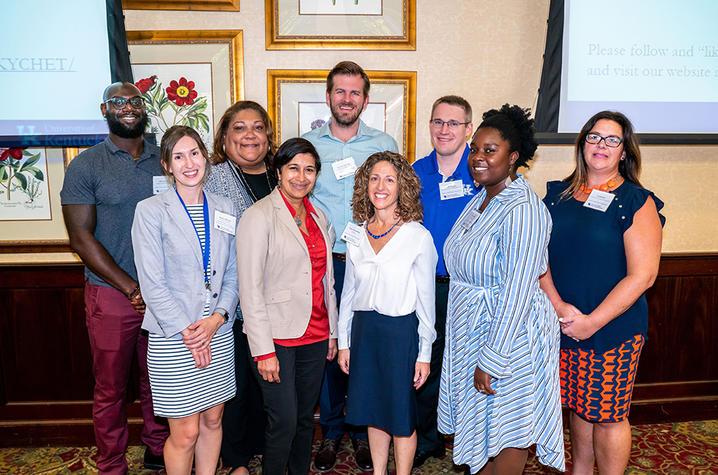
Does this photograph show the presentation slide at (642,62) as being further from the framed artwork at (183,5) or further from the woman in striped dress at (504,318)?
the framed artwork at (183,5)

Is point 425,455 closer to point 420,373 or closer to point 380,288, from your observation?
point 420,373

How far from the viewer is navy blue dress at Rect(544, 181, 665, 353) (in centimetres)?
218

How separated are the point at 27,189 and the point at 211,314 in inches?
71.4

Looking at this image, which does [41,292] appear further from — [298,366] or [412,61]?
[412,61]

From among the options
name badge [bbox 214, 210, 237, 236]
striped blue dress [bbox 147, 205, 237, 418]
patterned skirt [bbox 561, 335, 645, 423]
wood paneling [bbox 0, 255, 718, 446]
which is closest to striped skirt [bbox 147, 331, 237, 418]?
striped blue dress [bbox 147, 205, 237, 418]

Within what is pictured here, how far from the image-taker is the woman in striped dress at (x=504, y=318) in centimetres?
193

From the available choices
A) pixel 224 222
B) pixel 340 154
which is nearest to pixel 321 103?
pixel 340 154

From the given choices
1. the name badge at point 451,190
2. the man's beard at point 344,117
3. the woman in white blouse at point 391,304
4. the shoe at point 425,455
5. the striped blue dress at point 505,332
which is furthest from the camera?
the shoe at point 425,455

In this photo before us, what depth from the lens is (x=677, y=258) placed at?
3.46m

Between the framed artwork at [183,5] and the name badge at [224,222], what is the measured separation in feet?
5.15

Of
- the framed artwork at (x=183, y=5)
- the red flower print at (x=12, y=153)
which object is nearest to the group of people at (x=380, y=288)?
the framed artwork at (x=183, y=5)

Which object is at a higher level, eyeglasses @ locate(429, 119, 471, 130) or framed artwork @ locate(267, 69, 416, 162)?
framed artwork @ locate(267, 69, 416, 162)

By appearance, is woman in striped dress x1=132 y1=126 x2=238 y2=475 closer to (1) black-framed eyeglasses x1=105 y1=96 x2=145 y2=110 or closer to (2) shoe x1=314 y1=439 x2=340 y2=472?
(1) black-framed eyeglasses x1=105 y1=96 x2=145 y2=110

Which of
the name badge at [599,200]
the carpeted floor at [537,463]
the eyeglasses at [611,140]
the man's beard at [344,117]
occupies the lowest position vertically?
the carpeted floor at [537,463]
